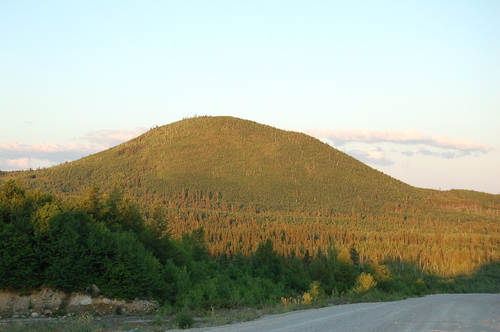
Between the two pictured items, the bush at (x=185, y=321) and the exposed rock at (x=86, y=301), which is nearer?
the bush at (x=185, y=321)

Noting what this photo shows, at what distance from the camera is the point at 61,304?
2709 centimetres

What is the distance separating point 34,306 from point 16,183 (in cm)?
753

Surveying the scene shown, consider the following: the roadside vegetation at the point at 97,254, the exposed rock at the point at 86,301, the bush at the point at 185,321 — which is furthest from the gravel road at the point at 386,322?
the exposed rock at the point at 86,301

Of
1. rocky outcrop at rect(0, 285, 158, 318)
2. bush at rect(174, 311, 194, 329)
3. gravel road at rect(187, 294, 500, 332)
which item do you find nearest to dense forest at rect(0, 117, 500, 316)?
rocky outcrop at rect(0, 285, 158, 318)

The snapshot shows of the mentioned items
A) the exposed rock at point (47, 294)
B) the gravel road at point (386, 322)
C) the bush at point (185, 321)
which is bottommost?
the exposed rock at point (47, 294)

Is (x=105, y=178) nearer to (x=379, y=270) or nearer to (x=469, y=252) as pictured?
(x=469, y=252)

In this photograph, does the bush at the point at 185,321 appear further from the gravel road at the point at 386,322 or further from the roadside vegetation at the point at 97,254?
the gravel road at the point at 386,322

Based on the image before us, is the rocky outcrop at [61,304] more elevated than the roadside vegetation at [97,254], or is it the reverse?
the roadside vegetation at [97,254]

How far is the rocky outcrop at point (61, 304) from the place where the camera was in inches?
1041

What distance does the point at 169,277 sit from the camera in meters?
32.4

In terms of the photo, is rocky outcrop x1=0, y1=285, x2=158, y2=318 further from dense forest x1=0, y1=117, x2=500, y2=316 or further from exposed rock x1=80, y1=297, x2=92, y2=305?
dense forest x1=0, y1=117, x2=500, y2=316

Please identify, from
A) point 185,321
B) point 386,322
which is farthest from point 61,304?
point 386,322

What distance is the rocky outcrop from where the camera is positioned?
1041 inches

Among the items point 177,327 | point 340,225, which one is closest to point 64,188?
point 340,225
